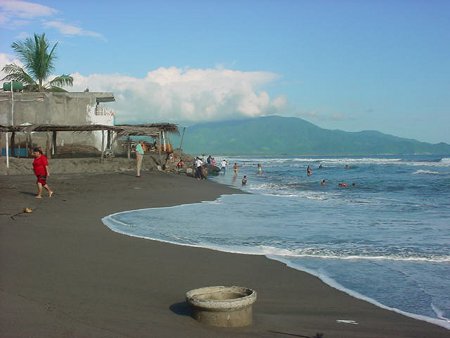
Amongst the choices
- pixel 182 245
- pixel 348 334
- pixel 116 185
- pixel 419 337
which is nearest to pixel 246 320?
pixel 348 334

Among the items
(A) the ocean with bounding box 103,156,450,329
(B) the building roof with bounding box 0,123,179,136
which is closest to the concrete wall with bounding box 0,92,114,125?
(B) the building roof with bounding box 0,123,179,136

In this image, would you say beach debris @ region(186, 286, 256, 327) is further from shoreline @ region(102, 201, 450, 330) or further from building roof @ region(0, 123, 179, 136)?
building roof @ region(0, 123, 179, 136)

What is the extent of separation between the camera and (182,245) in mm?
9109

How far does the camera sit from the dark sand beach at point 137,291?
459cm

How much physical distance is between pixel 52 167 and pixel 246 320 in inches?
905

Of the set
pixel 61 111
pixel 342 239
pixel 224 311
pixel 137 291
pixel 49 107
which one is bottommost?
pixel 342 239

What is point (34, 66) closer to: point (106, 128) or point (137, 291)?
point (106, 128)

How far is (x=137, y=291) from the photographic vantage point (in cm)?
584

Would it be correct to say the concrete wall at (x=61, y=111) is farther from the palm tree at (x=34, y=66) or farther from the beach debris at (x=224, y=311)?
the beach debris at (x=224, y=311)

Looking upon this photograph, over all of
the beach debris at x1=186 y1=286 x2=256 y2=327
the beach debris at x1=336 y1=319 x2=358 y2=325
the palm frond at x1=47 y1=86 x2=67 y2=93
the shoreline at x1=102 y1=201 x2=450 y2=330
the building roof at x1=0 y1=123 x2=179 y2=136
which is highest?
the palm frond at x1=47 y1=86 x2=67 y2=93

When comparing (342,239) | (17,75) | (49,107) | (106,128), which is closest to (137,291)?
(342,239)

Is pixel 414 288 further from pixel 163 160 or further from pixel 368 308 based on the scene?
pixel 163 160

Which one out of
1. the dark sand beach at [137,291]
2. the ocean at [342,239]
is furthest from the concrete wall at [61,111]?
the dark sand beach at [137,291]

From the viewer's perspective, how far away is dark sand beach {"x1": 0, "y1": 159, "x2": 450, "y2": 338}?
4.59 meters
